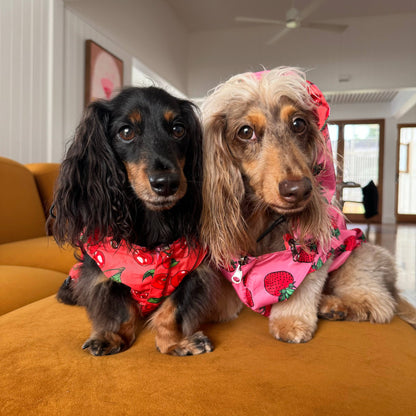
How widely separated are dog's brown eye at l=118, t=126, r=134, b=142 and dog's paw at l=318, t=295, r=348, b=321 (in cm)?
91

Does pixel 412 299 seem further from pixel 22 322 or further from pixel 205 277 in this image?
pixel 22 322

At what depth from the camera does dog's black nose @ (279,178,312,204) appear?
1.00m

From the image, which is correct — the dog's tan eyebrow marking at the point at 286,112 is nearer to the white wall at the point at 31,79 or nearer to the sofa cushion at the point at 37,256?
the sofa cushion at the point at 37,256

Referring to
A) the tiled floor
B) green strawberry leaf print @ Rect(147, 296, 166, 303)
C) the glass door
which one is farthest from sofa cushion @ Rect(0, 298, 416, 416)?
the glass door

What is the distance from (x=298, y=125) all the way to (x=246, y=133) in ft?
0.56

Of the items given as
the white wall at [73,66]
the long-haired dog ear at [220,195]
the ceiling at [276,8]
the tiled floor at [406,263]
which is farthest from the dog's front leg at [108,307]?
the ceiling at [276,8]

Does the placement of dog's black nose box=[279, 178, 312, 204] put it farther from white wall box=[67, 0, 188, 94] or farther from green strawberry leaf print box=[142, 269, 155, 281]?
white wall box=[67, 0, 188, 94]

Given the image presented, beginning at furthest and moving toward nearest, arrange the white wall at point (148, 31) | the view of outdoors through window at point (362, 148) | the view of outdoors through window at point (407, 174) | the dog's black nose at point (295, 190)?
the view of outdoors through window at point (407, 174) → the view of outdoors through window at point (362, 148) → the white wall at point (148, 31) → the dog's black nose at point (295, 190)

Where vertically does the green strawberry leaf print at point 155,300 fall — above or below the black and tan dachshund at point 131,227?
below

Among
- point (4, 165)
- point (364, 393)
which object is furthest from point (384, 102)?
point (364, 393)

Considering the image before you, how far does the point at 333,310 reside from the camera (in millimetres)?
1368

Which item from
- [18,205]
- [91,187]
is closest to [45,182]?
[18,205]

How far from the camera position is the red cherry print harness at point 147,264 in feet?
3.75

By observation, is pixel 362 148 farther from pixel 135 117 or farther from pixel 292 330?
pixel 135 117
